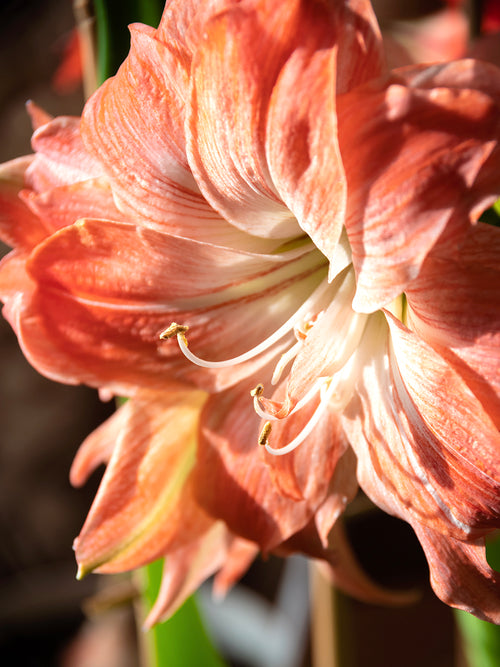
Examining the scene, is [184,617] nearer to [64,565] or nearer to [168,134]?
[168,134]

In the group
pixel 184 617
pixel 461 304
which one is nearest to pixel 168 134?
pixel 461 304

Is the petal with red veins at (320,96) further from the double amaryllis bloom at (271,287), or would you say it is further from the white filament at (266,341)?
the white filament at (266,341)

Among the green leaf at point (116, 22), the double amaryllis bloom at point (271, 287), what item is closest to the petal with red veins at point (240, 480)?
the double amaryllis bloom at point (271, 287)

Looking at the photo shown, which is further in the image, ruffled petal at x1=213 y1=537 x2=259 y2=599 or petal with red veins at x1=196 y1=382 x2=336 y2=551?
ruffled petal at x1=213 y1=537 x2=259 y2=599

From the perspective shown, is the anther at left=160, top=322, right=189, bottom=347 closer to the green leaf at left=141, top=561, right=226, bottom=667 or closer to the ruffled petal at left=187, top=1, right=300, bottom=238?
the ruffled petal at left=187, top=1, right=300, bottom=238

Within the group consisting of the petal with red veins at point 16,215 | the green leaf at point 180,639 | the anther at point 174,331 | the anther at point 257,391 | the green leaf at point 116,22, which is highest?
the green leaf at point 116,22

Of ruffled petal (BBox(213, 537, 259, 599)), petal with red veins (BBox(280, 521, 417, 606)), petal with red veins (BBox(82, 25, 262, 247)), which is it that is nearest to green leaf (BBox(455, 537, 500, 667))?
petal with red veins (BBox(280, 521, 417, 606))

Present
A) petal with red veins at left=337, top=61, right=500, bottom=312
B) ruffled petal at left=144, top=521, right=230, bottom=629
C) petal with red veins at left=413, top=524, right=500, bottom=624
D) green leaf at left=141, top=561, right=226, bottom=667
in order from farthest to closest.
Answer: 1. green leaf at left=141, top=561, right=226, bottom=667
2. ruffled petal at left=144, top=521, right=230, bottom=629
3. petal with red veins at left=413, top=524, right=500, bottom=624
4. petal with red veins at left=337, top=61, right=500, bottom=312
